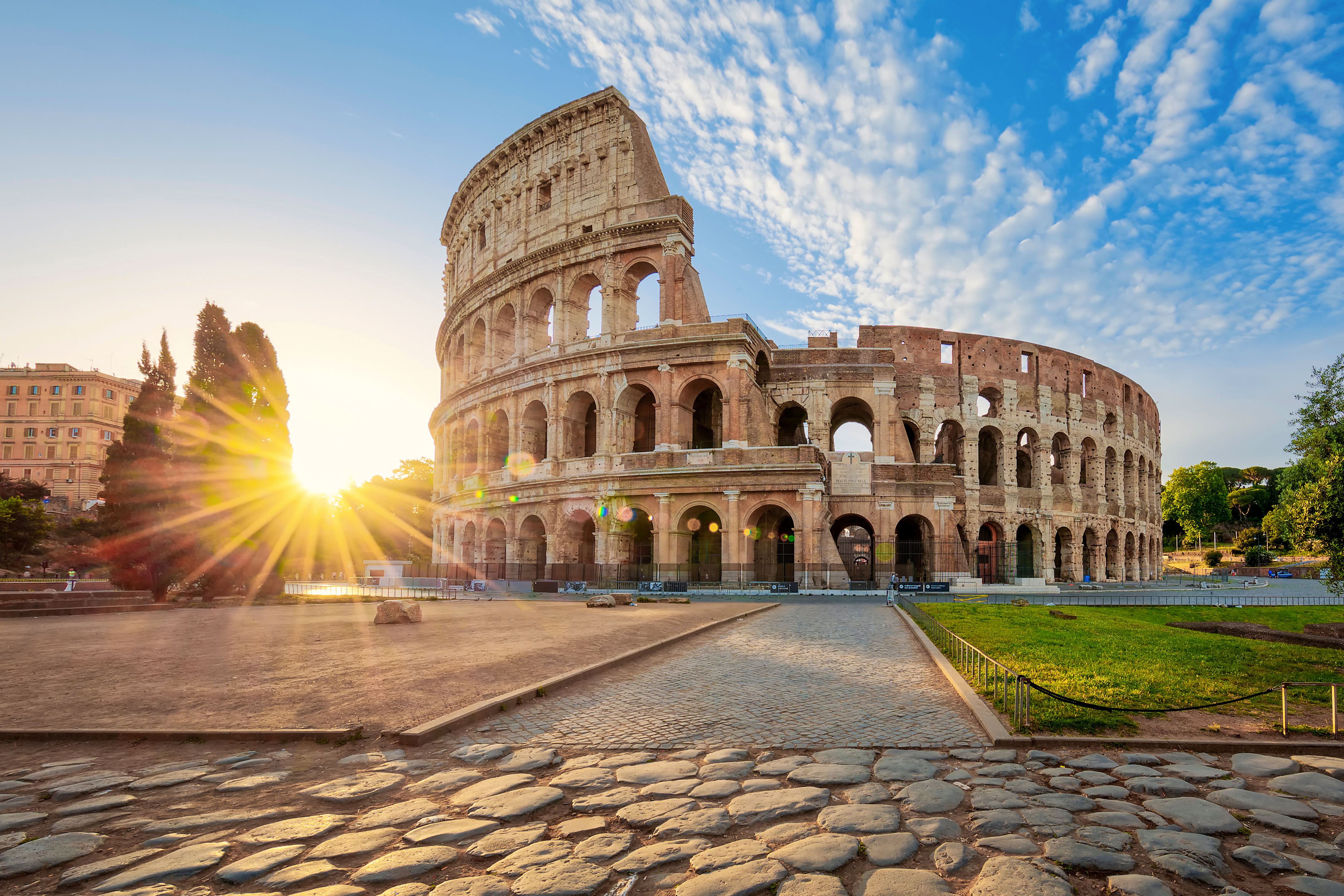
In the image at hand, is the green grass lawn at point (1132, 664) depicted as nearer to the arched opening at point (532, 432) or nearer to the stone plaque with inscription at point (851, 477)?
the stone plaque with inscription at point (851, 477)

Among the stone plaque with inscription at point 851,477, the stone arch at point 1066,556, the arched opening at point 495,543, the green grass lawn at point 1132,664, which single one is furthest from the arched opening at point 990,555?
the arched opening at point 495,543

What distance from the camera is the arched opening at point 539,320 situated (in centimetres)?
3597

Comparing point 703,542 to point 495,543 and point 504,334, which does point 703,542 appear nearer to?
point 495,543

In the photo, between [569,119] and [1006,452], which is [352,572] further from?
[1006,452]

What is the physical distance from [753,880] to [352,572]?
59386 mm

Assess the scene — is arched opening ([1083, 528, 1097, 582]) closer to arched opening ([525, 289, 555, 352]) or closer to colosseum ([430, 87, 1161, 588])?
colosseum ([430, 87, 1161, 588])

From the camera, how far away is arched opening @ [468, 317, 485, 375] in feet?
131

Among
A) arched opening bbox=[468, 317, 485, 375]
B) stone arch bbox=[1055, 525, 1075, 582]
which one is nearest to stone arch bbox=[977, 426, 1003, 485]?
stone arch bbox=[1055, 525, 1075, 582]

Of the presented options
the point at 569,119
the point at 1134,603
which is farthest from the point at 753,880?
the point at 569,119

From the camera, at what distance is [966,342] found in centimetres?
3978

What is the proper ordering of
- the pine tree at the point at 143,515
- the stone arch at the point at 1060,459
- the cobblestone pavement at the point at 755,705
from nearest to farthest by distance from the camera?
the cobblestone pavement at the point at 755,705
the pine tree at the point at 143,515
the stone arch at the point at 1060,459

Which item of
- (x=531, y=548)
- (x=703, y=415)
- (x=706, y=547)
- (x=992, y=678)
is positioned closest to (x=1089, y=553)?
(x=706, y=547)

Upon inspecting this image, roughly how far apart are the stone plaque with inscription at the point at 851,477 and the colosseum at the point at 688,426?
87mm

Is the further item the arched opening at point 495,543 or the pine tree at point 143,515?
the arched opening at point 495,543
